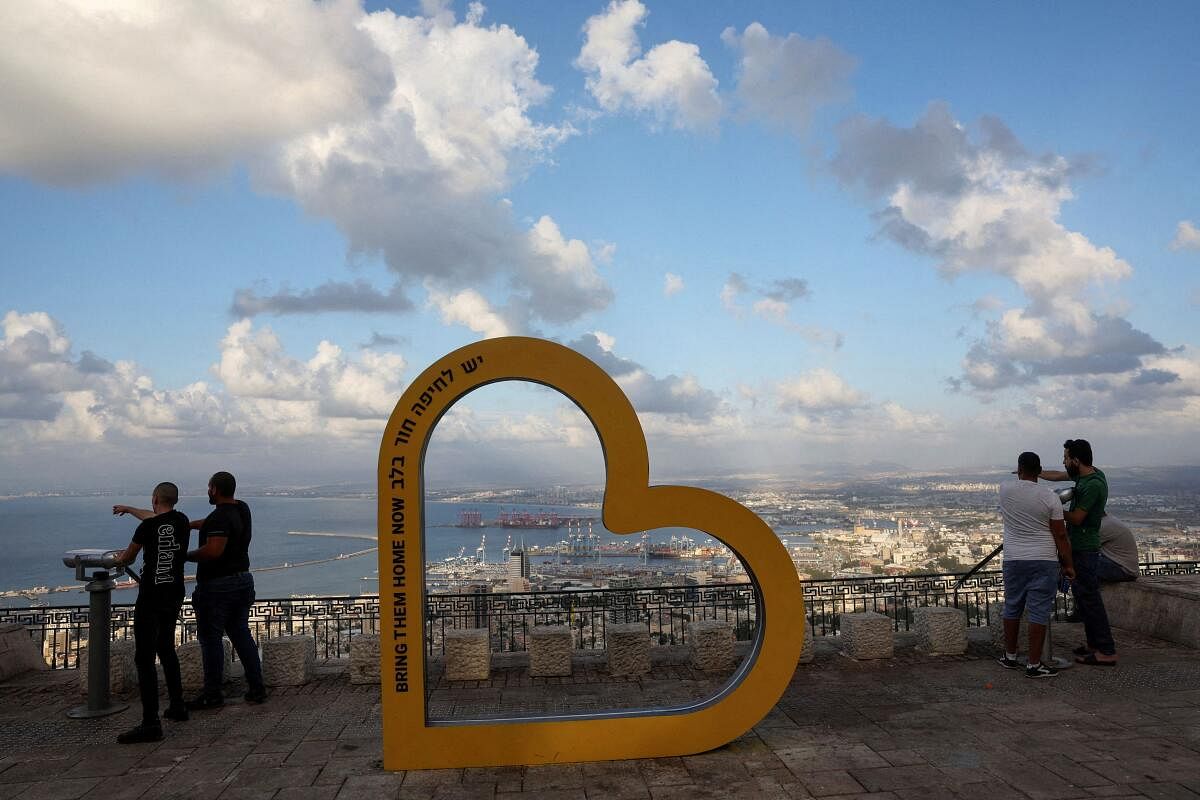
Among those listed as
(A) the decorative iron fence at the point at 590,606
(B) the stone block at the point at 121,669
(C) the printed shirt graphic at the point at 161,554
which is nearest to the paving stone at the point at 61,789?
(C) the printed shirt graphic at the point at 161,554

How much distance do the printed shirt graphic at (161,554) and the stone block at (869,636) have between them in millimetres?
6599

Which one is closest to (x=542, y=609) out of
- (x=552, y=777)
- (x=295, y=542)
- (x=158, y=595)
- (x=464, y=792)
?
(x=552, y=777)

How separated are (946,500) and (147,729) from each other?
1101 inches

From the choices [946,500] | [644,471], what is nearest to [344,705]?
[644,471]

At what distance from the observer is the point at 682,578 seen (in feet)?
34.3

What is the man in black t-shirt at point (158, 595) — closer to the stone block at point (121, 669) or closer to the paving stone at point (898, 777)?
the stone block at point (121, 669)

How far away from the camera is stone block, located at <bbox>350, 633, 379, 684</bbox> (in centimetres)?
737

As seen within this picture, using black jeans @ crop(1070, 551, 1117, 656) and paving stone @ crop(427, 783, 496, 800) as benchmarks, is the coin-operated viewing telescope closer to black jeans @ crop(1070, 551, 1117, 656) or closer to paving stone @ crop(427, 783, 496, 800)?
paving stone @ crop(427, 783, 496, 800)

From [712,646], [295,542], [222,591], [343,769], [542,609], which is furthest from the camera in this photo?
[295,542]

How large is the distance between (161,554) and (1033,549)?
7.94 meters

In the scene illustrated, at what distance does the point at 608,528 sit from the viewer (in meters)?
5.50

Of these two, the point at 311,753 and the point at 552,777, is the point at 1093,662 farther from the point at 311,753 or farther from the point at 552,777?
the point at 311,753

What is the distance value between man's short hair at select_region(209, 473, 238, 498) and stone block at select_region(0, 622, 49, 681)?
3.51m

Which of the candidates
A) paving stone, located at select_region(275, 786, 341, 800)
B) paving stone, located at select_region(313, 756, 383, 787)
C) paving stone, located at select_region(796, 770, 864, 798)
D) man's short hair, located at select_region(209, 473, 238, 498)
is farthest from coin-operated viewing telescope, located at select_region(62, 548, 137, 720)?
paving stone, located at select_region(796, 770, 864, 798)
